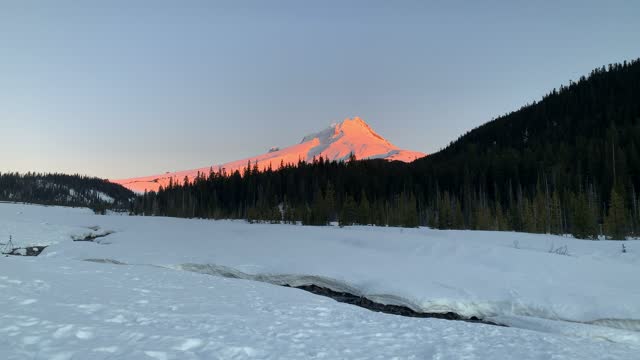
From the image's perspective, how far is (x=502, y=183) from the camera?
80.1m

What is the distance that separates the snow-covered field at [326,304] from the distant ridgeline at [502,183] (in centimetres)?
2803

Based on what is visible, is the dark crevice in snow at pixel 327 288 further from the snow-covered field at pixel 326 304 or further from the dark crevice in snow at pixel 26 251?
the dark crevice in snow at pixel 26 251

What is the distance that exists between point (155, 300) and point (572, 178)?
71024 millimetres

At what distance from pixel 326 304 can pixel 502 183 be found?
248 feet

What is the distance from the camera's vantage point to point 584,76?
438 feet

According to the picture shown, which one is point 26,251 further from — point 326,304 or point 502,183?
point 502,183

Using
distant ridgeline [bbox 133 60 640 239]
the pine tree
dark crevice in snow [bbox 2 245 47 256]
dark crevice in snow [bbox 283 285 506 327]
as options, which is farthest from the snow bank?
distant ridgeline [bbox 133 60 640 239]

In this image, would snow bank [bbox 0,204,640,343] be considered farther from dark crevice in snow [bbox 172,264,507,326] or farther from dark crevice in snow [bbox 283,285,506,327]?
dark crevice in snow [bbox 283,285,506,327]

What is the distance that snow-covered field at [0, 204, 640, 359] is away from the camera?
302 inches

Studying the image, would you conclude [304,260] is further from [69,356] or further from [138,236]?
[138,236]

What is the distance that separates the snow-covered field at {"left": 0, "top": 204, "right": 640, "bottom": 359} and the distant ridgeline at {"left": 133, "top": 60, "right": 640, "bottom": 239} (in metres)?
28.0

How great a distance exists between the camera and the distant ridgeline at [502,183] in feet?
179

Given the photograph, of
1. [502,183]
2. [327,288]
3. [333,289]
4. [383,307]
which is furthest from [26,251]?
[502,183]

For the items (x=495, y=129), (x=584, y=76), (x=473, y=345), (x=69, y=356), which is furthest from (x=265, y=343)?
(x=584, y=76)
